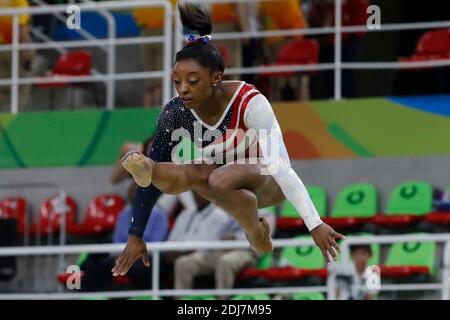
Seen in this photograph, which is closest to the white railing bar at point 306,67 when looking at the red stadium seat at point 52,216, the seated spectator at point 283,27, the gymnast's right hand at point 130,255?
the seated spectator at point 283,27

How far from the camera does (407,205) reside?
37.9ft

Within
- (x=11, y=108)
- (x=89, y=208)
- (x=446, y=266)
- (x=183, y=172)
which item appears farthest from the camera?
(x=11, y=108)

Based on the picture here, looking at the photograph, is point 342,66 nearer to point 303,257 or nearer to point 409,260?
point 303,257

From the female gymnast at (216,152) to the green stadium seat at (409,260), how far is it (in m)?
3.00

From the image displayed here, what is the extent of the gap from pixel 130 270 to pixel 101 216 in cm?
122

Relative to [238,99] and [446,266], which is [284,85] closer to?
[446,266]

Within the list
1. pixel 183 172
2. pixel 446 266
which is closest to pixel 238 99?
pixel 183 172

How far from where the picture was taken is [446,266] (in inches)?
404

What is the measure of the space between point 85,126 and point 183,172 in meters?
5.37

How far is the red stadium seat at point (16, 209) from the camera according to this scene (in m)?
12.6

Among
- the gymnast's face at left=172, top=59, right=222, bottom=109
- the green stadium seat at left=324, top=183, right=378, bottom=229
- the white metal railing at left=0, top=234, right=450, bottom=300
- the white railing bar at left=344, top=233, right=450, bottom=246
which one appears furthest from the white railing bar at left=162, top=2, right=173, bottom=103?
the gymnast's face at left=172, top=59, right=222, bottom=109

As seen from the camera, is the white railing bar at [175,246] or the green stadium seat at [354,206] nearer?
the white railing bar at [175,246]

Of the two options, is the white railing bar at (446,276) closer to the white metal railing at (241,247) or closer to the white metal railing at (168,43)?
the white metal railing at (241,247)

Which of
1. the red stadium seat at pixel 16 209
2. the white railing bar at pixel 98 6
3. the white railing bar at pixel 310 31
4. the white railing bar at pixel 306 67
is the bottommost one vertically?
the red stadium seat at pixel 16 209
